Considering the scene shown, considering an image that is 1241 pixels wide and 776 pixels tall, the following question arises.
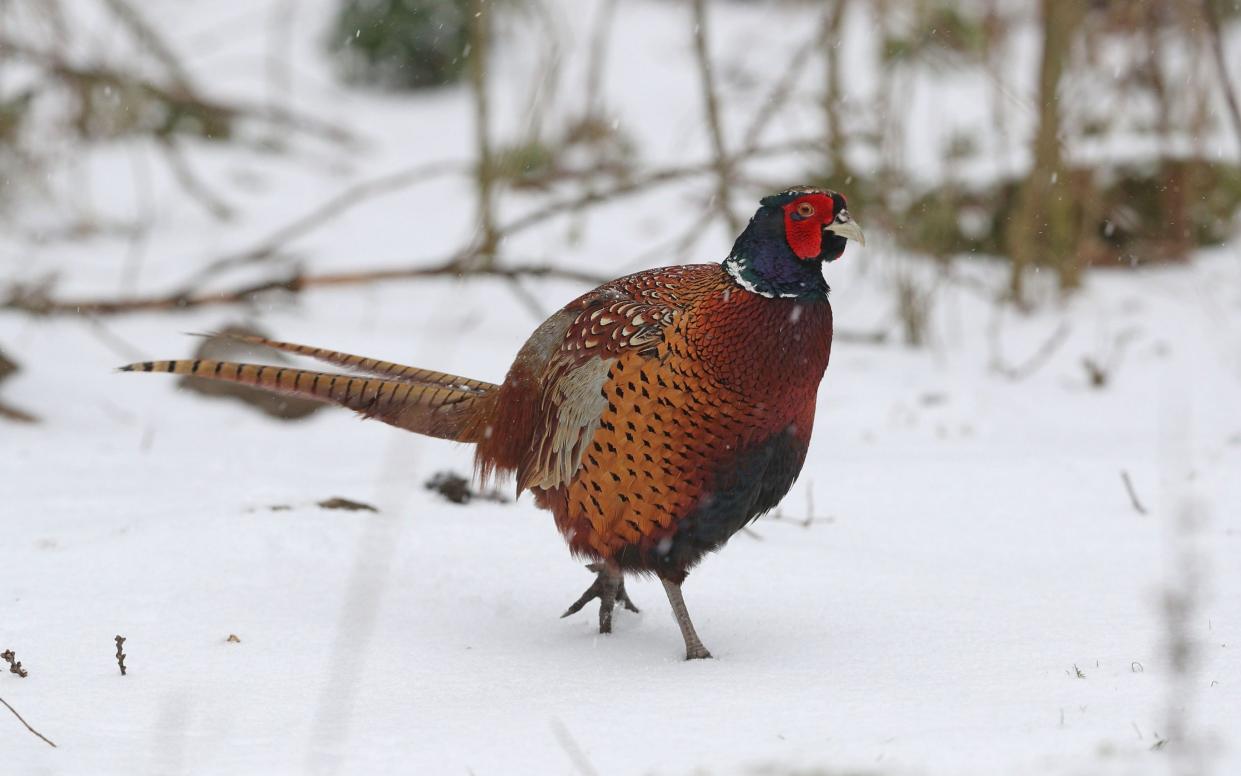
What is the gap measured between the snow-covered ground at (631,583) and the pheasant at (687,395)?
311mm

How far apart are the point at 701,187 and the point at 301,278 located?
3580mm

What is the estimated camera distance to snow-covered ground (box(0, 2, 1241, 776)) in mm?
2307

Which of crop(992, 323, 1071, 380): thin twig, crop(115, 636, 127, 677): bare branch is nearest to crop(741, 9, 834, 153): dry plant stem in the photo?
crop(992, 323, 1071, 380): thin twig

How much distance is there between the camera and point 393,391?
132 inches

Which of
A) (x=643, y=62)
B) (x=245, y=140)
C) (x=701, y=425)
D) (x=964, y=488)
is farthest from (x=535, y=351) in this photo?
(x=643, y=62)

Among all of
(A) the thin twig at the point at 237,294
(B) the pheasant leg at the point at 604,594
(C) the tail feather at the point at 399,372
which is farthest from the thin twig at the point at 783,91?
(B) the pheasant leg at the point at 604,594

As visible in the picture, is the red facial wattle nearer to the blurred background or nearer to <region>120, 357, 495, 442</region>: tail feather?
<region>120, 357, 495, 442</region>: tail feather

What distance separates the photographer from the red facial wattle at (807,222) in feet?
9.39

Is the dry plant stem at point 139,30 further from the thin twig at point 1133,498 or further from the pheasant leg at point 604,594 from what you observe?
the thin twig at point 1133,498

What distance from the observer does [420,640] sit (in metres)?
3.04

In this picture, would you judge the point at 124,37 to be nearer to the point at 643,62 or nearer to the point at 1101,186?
the point at 643,62

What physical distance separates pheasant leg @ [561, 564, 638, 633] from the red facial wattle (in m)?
0.86

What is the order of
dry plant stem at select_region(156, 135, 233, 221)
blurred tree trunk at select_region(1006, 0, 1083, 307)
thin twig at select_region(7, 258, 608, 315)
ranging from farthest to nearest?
dry plant stem at select_region(156, 135, 233, 221), blurred tree trunk at select_region(1006, 0, 1083, 307), thin twig at select_region(7, 258, 608, 315)

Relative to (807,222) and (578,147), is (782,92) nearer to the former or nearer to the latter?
(807,222)
